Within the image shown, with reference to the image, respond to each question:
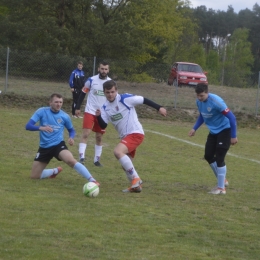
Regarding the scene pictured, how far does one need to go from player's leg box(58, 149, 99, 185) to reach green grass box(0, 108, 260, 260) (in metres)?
0.25

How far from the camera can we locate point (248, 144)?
17.3 meters

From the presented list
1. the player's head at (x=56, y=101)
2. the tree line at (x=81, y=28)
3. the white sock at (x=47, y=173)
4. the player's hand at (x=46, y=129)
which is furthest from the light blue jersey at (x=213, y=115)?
the tree line at (x=81, y=28)

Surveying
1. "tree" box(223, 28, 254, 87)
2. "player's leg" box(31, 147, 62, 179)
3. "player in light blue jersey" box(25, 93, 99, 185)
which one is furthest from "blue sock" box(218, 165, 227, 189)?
"tree" box(223, 28, 254, 87)

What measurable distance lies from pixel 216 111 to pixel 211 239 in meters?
3.20

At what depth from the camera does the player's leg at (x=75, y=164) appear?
8.43 m

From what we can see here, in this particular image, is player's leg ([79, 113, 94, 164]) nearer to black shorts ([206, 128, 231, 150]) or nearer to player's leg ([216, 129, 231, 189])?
black shorts ([206, 128, 231, 150])

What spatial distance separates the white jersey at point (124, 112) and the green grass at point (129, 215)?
3.06ft

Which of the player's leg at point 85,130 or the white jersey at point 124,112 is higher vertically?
the white jersey at point 124,112

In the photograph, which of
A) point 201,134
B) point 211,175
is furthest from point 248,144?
point 211,175

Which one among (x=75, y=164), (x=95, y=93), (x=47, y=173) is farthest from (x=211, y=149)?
(x=95, y=93)

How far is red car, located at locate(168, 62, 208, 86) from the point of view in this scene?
2859cm

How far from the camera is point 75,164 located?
8.52 metres

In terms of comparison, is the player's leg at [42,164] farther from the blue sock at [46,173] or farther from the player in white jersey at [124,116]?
the player in white jersey at [124,116]

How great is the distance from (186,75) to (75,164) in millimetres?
22290
